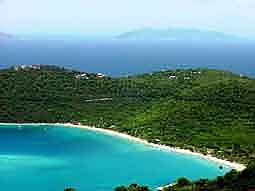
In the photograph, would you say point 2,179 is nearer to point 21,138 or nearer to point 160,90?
point 21,138

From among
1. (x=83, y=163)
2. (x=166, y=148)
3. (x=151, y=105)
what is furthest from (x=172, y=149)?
(x=151, y=105)

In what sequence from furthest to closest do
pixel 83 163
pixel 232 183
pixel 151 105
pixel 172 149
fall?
1. pixel 151 105
2. pixel 172 149
3. pixel 83 163
4. pixel 232 183

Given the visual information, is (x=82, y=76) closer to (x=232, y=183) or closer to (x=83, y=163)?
→ (x=83, y=163)

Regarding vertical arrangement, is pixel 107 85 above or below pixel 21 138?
above

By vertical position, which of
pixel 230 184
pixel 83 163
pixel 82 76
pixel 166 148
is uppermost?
pixel 82 76

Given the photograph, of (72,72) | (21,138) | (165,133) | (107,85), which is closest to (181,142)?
(165,133)

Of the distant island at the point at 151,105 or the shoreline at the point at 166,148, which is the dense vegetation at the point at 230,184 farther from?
the distant island at the point at 151,105
